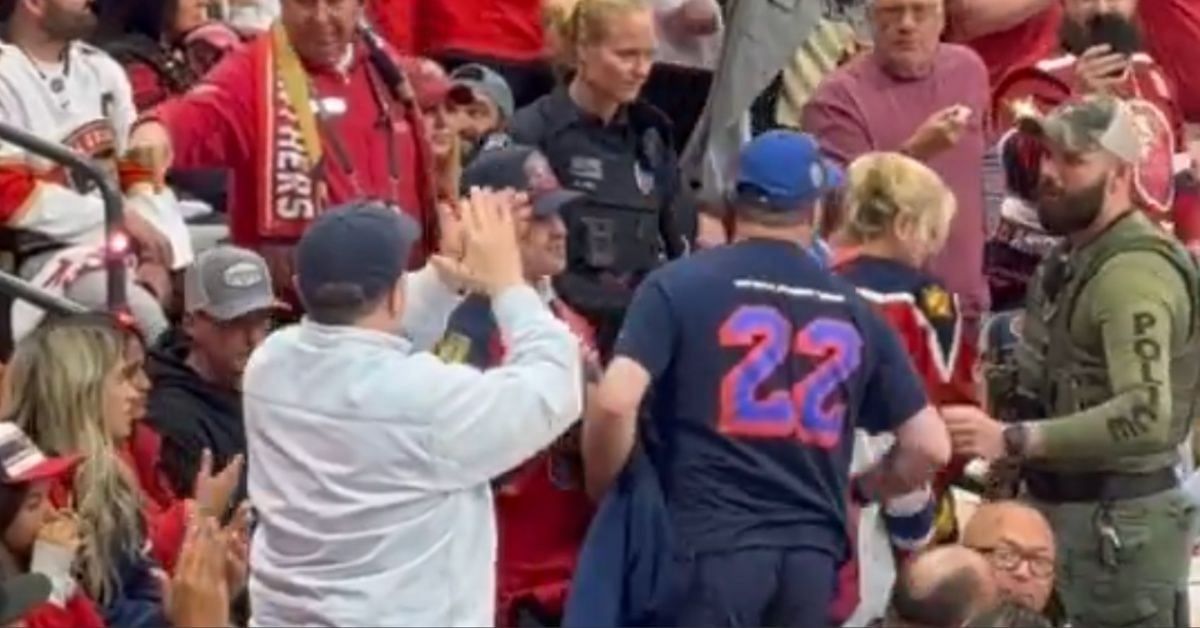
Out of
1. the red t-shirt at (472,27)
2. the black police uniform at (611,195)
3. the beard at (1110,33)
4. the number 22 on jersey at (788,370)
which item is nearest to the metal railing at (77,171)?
the black police uniform at (611,195)

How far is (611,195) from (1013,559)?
213 cm

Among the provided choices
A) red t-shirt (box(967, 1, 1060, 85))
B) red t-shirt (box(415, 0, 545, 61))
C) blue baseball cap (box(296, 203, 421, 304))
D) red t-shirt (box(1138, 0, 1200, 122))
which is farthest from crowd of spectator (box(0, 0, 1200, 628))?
red t-shirt (box(1138, 0, 1200, 122))

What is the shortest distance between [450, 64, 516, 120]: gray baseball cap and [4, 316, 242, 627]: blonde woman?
2.61m

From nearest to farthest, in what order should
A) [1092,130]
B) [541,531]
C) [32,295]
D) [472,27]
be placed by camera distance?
[541,531] < [1092,130] < [32,295] < [472,27]

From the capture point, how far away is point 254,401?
670 centimetres

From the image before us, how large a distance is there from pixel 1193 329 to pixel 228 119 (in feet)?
8.61

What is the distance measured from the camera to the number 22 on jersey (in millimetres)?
7250

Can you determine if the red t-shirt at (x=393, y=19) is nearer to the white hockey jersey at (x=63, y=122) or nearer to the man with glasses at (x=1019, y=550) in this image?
the white hockey jersey at (x=63, y=122)

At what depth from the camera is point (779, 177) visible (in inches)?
287

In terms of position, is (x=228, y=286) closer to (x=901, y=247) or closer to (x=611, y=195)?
(x=611, y=195)

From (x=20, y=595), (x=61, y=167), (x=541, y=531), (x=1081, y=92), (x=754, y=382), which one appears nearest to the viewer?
(x=20, y=595)

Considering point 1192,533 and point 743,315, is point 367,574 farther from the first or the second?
point 1192,533

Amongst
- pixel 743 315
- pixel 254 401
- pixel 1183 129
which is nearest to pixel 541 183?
pixel 743 315

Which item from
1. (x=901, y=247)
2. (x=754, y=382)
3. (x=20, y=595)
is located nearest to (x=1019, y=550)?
(x=901, y=247)
